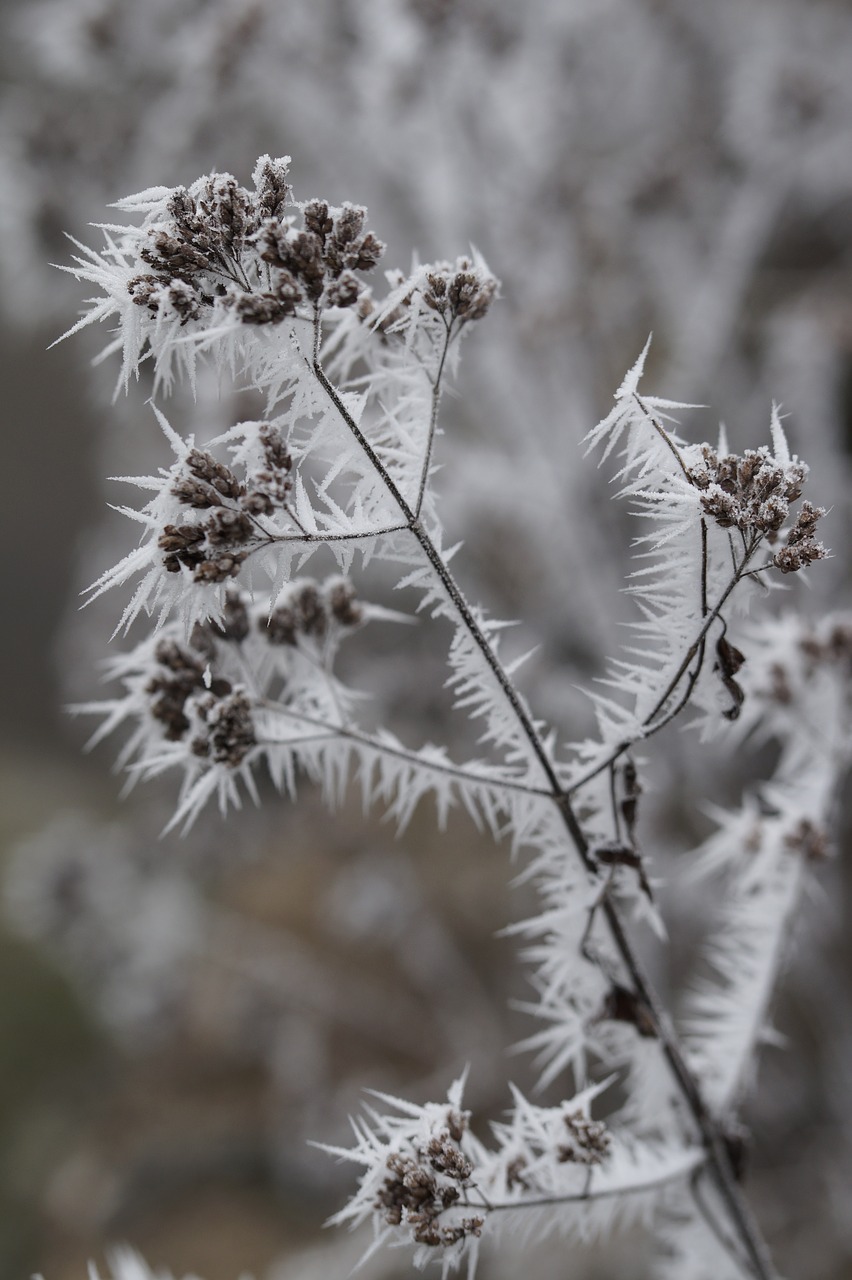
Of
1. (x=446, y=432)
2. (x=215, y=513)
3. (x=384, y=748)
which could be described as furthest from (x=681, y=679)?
(x=446, y=432)

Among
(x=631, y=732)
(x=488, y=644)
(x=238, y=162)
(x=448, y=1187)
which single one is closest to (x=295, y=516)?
(x=488, y=644)

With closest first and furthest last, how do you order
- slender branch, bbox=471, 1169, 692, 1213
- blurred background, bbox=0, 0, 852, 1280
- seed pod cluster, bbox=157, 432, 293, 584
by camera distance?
seed pod cluster, bbox=157, 432, 293, 584 → slender branch, bbox=471, 1169, 692, 1213 → blurred background, bbox=0, 0, 852, 1280

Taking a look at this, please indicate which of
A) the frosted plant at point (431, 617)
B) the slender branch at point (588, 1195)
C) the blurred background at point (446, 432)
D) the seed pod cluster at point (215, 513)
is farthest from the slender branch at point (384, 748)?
the blurred background at point (446, 432)

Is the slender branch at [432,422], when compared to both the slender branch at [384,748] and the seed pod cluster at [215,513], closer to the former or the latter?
the seed pod cluster at [215,513]

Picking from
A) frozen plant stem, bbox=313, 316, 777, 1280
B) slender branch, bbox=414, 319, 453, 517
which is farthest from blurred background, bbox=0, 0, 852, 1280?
slender branch, bbox=414, 319, 453, 517

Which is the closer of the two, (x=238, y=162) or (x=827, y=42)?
(x=238, y=162)

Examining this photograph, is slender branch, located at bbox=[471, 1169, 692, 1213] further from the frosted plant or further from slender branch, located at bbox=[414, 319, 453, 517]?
slender branch, located at bbox=[414, 319, 453, 517]

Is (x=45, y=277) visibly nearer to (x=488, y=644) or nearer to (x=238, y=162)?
(x=238, y=162)
